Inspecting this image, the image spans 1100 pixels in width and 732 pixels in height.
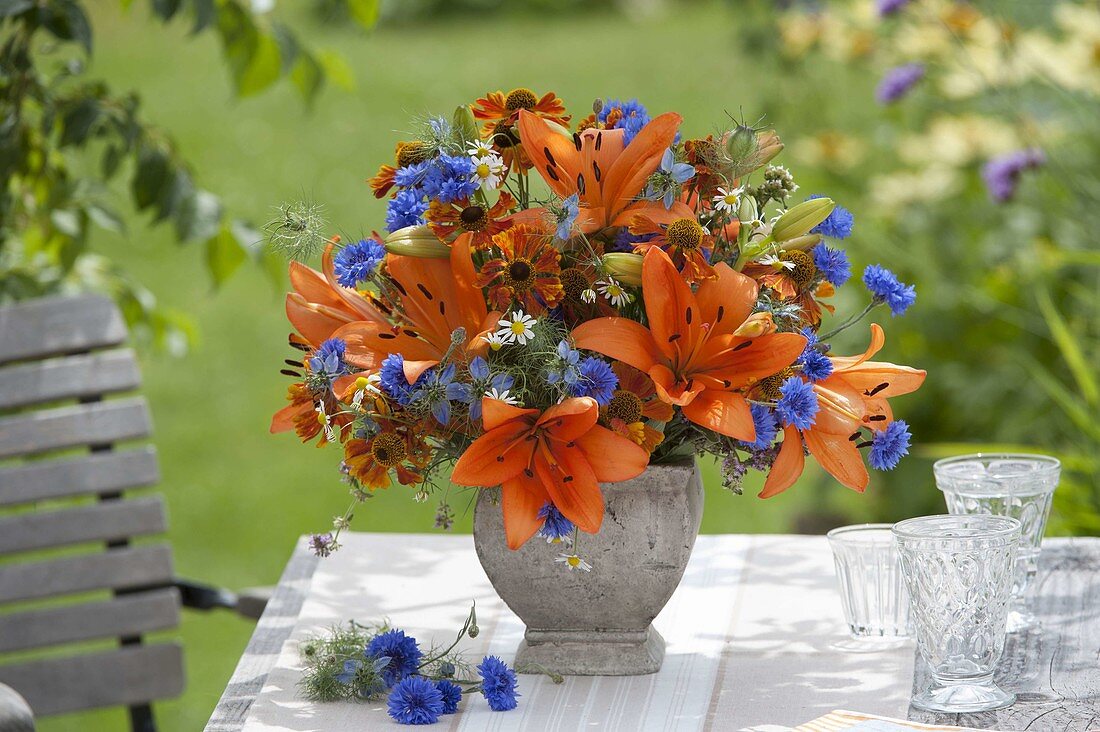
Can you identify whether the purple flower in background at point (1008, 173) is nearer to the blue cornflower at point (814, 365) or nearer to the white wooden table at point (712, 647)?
the white wooden table at point (712, 647)

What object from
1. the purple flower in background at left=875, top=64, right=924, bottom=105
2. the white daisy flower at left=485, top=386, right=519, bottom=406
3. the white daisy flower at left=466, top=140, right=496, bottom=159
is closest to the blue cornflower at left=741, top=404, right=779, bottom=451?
the white daisy flower at left=485, top=386, right=519, bottom=406

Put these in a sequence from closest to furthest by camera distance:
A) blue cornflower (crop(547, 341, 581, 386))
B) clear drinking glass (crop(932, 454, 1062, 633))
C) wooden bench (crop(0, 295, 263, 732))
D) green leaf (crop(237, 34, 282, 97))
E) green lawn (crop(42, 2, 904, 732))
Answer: blue cornflower (crop(547, 341, 581, 386)) → clear drinking glass (crop(932, 454, 1062, 633)) → wooden bench (crop(0, 295, 263, 732)) → green leaf (crop(237, 34, 282, 97)) → green lawn (crop(42, 2, 904, 732))

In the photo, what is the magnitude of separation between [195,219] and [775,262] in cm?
125

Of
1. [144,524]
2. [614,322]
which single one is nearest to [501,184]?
[614,322]

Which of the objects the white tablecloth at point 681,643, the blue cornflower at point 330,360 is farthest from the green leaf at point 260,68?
the blue cornflower at point 330,360

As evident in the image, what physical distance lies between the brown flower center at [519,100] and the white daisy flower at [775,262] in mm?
253

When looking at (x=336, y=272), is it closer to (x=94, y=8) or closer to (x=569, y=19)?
(x=94, y=8)

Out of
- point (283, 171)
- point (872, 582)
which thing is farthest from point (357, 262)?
point (283, 171)

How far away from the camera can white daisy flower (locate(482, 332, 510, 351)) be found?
1.16 m

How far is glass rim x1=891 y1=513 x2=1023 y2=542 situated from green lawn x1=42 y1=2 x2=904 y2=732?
4.12 ft

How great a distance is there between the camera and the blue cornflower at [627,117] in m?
1.25

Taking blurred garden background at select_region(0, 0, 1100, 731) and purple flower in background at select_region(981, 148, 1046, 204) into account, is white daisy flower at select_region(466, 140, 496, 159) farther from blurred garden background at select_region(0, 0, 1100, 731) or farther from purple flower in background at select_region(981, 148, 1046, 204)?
purple flower in background at select_region(981, 148, 1046, 204)

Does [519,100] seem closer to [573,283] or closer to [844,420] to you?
[573,283]

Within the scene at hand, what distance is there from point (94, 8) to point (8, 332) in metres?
6.11
